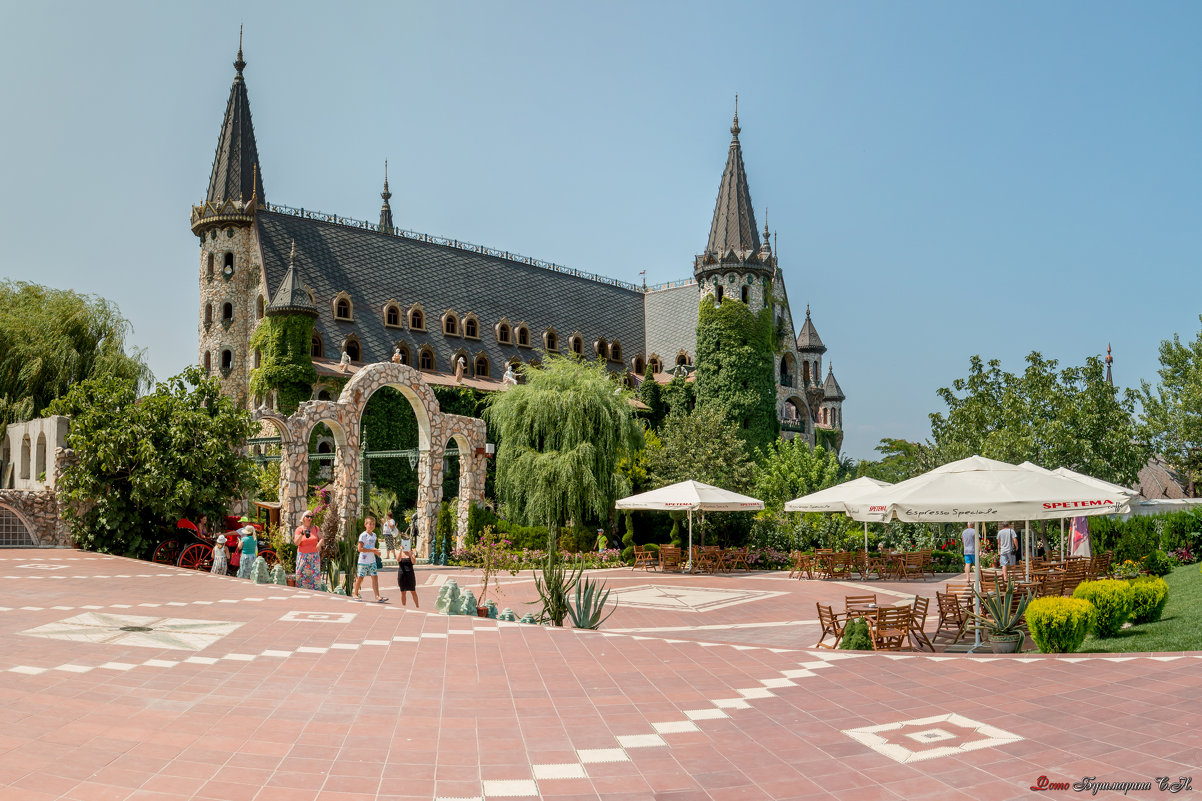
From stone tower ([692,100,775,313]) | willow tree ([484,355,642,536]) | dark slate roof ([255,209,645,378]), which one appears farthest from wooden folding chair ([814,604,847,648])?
stone tower ([692,100,775,313])

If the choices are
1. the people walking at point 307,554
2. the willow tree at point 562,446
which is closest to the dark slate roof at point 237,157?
the willow tree at point 562,446

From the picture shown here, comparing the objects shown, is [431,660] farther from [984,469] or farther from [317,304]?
[317,304]

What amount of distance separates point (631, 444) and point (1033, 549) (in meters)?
13.2

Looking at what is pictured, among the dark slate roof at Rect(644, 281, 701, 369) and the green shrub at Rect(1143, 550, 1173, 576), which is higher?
the dark slate roof at Rect(644, 281, 701, 369)

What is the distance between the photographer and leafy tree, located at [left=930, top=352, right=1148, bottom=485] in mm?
26406

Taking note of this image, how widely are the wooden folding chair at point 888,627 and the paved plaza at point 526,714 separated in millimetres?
1167

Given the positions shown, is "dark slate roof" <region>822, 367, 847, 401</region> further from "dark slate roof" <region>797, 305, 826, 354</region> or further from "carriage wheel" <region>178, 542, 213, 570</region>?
"carriage wheel" <region>178, 542, 213, 570</region>

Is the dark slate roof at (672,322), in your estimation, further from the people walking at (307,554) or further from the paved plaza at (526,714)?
the paved plaza at (526,714)

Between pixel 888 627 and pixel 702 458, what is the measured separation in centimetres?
2094

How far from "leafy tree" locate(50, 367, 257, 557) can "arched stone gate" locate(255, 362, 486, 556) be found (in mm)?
3836

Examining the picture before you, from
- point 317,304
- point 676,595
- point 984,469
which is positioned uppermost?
point 317,304

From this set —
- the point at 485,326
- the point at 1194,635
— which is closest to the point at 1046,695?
the point at 1194,635

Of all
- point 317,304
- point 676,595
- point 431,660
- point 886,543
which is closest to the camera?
point 431,660

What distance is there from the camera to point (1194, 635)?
1122 cm
